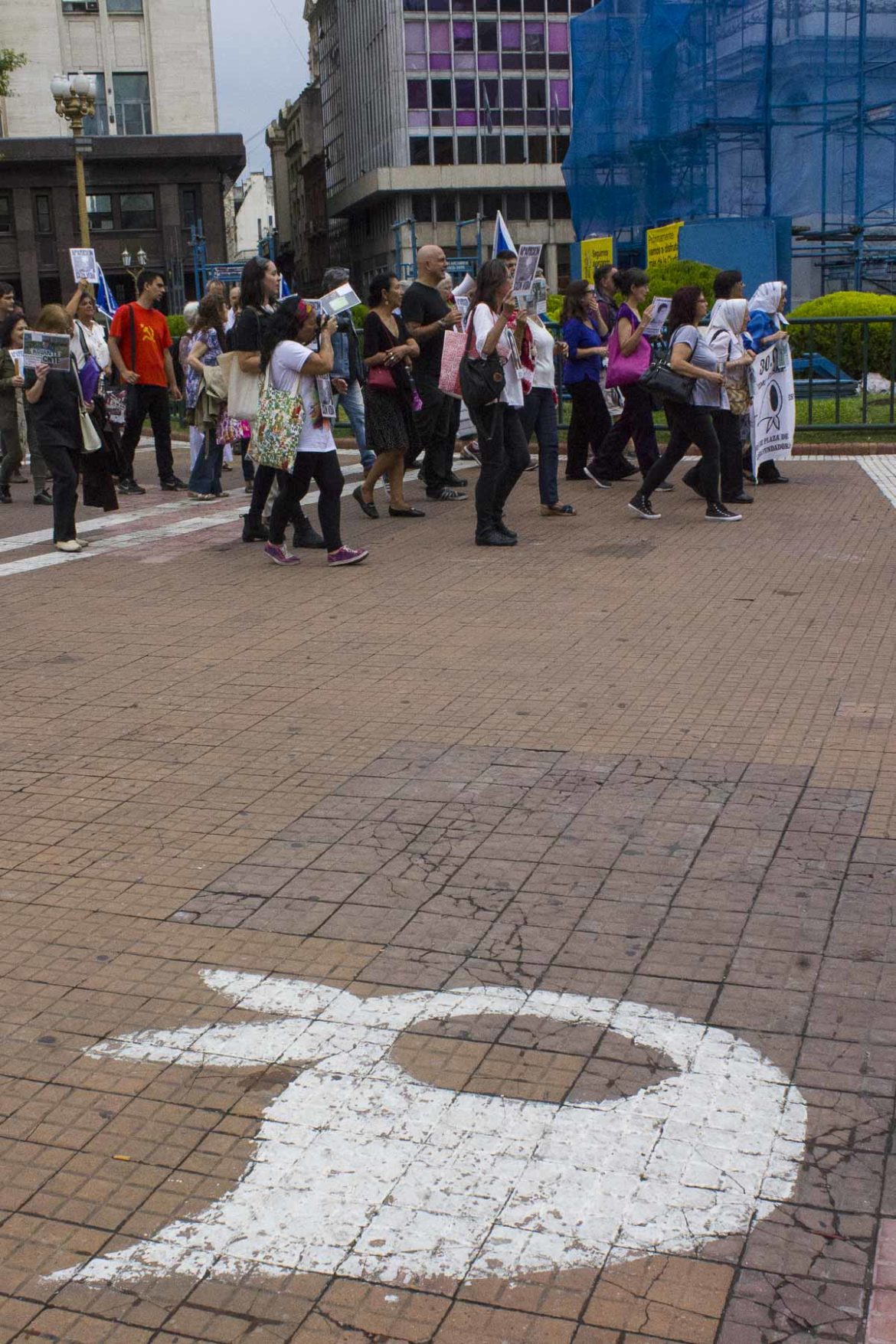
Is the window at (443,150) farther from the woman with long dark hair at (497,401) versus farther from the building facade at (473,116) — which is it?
the woman with long dark hair at (497,401)

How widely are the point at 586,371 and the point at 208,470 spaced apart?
354cm

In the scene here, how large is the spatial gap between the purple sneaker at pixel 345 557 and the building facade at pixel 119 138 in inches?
1758

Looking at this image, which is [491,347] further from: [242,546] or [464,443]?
[464,443]

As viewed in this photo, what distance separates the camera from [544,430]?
10.9 meters

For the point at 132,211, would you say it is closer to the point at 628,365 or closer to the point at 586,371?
the point at 586,371

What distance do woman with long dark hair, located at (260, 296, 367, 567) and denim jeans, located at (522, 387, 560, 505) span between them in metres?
1.70

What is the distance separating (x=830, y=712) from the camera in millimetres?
6117

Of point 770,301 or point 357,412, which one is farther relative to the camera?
point 357,412

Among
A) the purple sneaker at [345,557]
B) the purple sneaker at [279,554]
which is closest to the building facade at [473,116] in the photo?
the purple sneaker at [279,554]

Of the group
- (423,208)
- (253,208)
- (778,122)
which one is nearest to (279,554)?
(778,122)

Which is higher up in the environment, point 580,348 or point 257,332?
point 257,332

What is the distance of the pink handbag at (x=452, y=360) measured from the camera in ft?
37.2

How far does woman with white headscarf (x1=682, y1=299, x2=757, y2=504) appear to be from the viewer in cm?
1156

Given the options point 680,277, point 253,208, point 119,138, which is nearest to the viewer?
point 680,277
